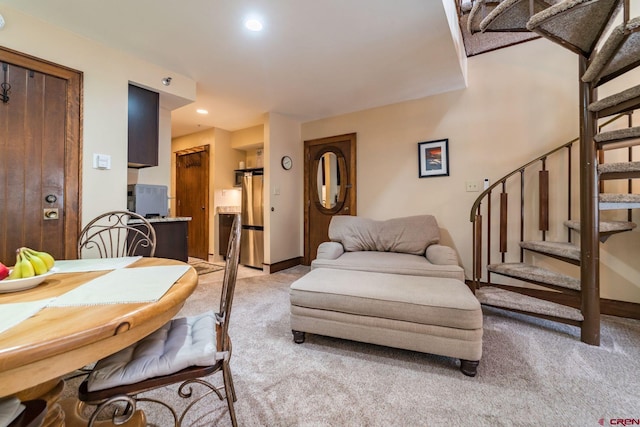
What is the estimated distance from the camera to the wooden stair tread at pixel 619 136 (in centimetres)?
163

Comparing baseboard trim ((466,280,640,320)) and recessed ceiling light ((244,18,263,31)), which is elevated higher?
recessed ceiling light ((244,18,263,31))

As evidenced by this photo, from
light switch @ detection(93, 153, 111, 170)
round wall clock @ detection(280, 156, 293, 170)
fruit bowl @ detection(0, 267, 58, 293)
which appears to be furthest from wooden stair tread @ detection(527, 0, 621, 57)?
light switch @ detection(93, 153, 111, 170)

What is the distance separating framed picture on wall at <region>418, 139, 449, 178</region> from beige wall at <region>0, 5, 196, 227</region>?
10.2 ft

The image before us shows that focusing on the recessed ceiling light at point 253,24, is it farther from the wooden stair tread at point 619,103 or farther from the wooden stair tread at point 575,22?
the wooden stair tread at point 619,103

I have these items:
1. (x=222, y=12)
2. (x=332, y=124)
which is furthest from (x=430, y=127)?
(x=222, y=12)

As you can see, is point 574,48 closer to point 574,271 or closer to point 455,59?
point 455,59

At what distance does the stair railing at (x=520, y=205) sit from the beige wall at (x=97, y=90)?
3.30 meters

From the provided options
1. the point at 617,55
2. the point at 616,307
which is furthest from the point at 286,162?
the point at 616,307

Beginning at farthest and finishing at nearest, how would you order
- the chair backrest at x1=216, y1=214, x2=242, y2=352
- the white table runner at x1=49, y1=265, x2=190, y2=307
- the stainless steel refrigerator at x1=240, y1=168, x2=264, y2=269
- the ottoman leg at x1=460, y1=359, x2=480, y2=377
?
the stainless steel refrigerator at x1=240, y1=168, x2=264, y2=269
the ottoman leg at x1=460, y1=359, x2=480, y2=377
the chair backrest at x1=216, y1=214, x2=242, y2=352
the white table runner at x1=49, y1=265, x2=190, y2=307

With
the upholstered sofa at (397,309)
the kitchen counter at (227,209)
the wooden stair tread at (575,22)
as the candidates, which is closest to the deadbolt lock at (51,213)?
the upholstered sofa at (397,309)

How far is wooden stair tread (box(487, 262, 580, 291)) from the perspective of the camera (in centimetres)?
199

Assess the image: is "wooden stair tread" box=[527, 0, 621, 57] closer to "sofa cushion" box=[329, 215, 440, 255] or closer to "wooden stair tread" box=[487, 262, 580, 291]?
"wooden stair tread" box=[487, 262, 580, 291]

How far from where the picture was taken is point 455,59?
8.19 feet

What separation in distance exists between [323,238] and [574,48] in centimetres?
326
